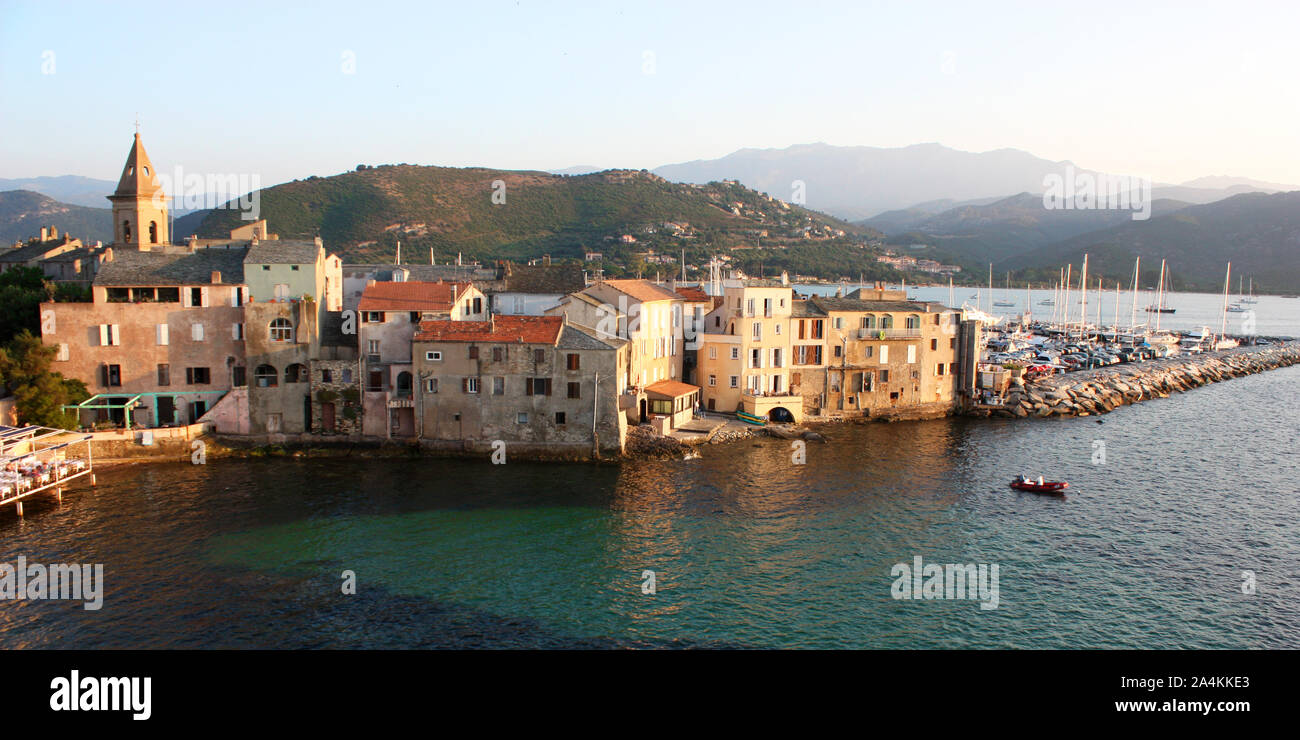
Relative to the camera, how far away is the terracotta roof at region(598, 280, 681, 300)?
1784 inches

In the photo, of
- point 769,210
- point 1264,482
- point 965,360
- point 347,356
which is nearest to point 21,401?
point 347,356

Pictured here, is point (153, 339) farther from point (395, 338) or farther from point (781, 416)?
point (781, 416)

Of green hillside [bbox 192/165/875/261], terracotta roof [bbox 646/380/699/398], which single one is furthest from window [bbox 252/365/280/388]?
green hillside [bbox 192/165/875/261]

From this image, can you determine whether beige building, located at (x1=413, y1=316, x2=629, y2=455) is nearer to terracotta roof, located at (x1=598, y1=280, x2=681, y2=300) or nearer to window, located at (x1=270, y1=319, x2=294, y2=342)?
terracotta roof, located at (x1=598, y1=280, x2=681, y2=300)

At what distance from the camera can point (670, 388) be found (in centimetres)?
4544

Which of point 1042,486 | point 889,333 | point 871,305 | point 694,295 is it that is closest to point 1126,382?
point 889,333

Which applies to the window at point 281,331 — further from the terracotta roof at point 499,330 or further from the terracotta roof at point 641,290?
the terracotta roof at point 641,290

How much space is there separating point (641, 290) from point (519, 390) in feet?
37.9

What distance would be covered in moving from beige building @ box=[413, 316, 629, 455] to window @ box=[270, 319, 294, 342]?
23.2 feet

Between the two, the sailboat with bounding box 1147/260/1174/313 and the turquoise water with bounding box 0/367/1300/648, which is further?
the sailboat with bounding box 1147/260/1174/313

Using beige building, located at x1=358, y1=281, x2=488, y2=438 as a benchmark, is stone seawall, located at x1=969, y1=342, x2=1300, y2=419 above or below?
below

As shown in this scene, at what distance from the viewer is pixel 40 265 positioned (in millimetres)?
49906
